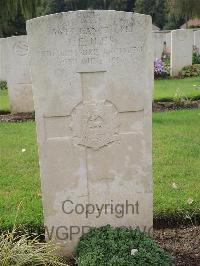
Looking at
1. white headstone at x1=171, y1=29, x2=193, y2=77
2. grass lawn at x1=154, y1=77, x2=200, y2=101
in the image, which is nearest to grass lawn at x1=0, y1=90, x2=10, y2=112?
grass lawn at x1=154, y1=77, x2=200, y2=101

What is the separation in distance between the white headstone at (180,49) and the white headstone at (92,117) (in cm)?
1274

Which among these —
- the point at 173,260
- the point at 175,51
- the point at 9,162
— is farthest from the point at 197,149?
the point at 175,51

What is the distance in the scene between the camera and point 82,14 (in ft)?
10.2

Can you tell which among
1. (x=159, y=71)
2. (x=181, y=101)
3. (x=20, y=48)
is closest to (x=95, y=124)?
(x=20, y=48)

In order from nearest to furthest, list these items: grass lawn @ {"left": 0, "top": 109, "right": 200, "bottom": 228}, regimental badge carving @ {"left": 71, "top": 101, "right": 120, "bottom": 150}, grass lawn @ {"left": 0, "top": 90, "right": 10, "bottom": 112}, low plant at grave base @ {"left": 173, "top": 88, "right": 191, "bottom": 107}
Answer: regimental badge carving @ {"left": 71, "top": 101, "right": 120, "bottom": 150} → grass lawn @ {"left": 0, "top": 109, "right": 200, "bottom": 228} → low plant at grave base @ {"left": 173, "top": 88, "right": 191, "bottom": 107} → grass lawn @ {"left": 0, "top": 90, "right": 10, "bottom": 112}

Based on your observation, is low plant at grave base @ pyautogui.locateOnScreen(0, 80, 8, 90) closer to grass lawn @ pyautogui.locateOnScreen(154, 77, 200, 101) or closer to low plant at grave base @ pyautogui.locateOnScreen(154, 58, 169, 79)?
grass lawn @ pyautogui.locateOnScreen(154, 77, 200, 101)

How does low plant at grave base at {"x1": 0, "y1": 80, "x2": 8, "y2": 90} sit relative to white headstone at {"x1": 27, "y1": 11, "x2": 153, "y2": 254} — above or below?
below

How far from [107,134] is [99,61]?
0.54m

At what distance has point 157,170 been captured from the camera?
536 cm

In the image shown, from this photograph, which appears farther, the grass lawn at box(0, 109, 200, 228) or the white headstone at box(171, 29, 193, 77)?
the white headstone at box(171, 29, 193, 77)

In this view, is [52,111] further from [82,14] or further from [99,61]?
[82,14]

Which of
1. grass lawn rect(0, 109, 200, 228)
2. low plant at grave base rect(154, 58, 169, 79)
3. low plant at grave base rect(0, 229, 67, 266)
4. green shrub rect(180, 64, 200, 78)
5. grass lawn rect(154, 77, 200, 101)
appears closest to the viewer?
low plant at grave base rect(0, 229, 67, 266)

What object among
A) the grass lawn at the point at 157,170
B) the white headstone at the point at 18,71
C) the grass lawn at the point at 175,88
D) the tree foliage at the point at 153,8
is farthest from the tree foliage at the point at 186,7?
the grass lawn at the point at 157,170

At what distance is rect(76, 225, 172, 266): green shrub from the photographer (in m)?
3.03
